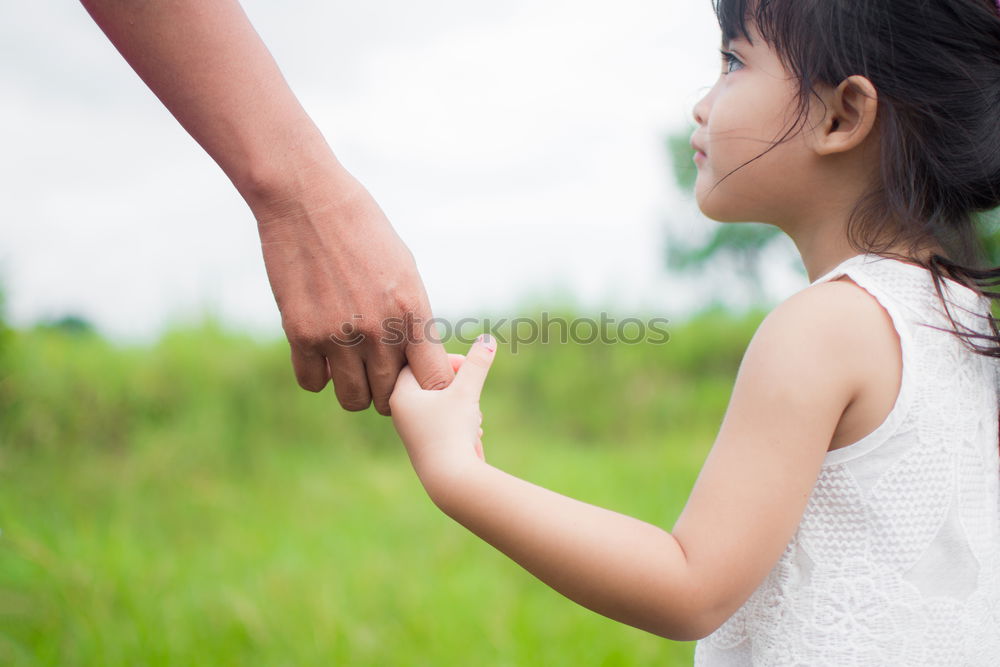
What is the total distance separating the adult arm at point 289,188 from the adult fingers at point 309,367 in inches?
1.3

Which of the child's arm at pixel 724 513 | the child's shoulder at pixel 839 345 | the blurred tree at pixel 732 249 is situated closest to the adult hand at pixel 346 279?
the child's arm at pixel 724 513

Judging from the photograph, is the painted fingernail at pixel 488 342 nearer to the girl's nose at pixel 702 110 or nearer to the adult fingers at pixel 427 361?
the adult fingers at pixel 427 361

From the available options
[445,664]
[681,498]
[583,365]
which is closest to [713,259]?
[583,365]

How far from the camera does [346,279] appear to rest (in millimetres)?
1281

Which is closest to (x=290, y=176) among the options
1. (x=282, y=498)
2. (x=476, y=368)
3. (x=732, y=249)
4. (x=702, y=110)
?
(x=476, y=368)

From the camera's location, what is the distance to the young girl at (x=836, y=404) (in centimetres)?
90

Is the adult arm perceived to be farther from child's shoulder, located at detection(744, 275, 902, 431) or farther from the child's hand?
child's shoulder, located at detection(744, 275, 902, 431)

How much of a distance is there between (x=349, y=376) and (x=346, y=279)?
0.57 feet

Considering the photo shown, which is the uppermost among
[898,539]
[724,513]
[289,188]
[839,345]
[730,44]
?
[730,44]

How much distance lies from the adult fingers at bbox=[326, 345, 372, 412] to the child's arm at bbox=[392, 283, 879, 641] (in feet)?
1.50

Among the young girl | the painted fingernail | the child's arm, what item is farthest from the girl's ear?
the painted fingernail

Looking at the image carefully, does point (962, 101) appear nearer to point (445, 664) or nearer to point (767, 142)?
point (767, 142)

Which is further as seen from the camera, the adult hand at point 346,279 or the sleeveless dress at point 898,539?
the adult hand at point 346,279

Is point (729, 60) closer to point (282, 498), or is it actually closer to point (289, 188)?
point (289, 188)
